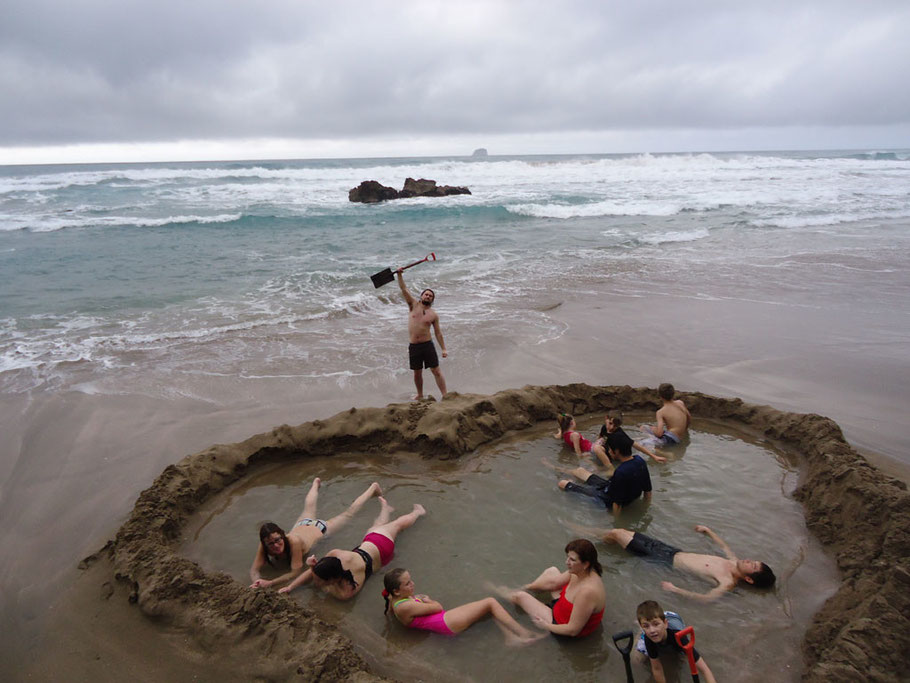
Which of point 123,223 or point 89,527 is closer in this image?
point 89,527

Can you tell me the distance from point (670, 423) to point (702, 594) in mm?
2407

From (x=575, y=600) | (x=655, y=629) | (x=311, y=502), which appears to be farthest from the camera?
(x=311, y=502)

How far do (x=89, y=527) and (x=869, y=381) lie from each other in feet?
30.5

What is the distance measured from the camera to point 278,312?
37.3 ft

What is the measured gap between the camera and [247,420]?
6781 mm

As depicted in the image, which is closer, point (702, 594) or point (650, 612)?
point (650, 612)

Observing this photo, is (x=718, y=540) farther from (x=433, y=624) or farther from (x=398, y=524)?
(x=398, y=524)

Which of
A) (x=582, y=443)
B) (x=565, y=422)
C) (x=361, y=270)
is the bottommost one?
(x=582, y=443)

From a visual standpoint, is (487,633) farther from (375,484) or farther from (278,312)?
(278,312)

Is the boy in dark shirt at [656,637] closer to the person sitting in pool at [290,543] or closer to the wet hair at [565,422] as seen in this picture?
the person sitting in pool at [290,543]

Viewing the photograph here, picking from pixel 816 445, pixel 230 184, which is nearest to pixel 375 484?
pixel 816 445

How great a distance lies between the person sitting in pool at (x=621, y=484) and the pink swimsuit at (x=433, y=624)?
1996 millimetres

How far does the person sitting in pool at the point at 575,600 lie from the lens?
365 cm

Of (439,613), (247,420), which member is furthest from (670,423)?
(247,420)
